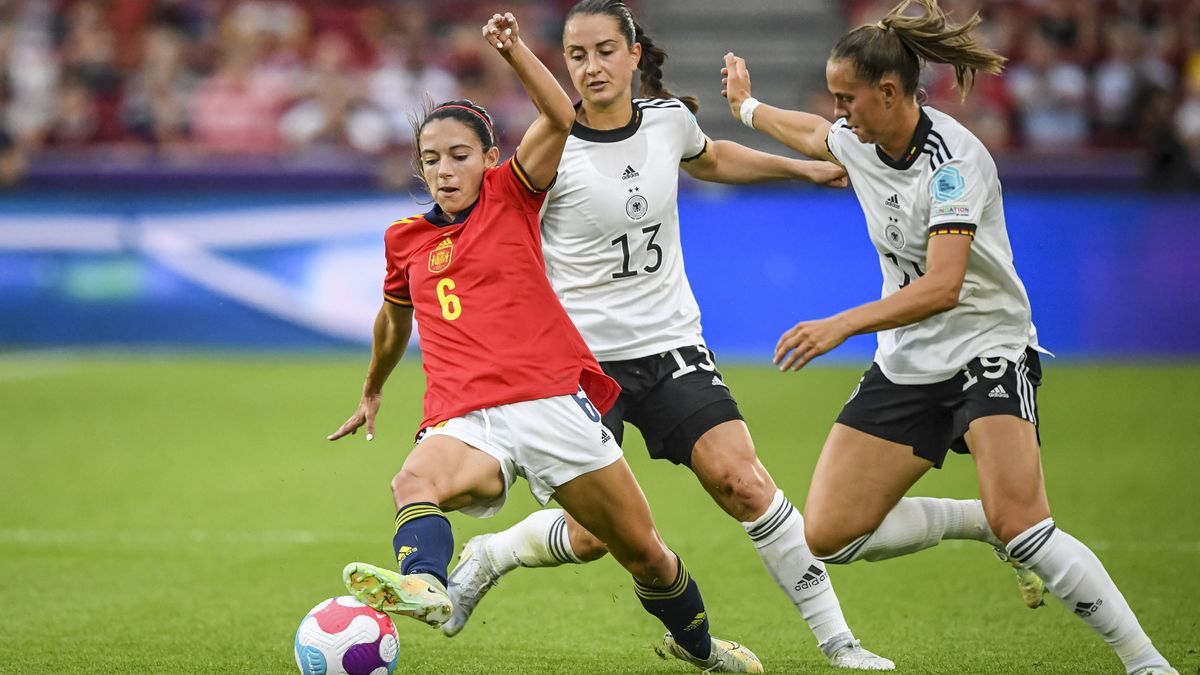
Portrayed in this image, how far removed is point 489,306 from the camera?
4723 millimetres

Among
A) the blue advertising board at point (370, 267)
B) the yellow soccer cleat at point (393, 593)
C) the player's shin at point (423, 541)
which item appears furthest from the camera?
the blue advertising board at point (370, 267)

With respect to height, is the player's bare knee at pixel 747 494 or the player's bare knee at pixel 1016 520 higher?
the player's bare knee at pixel 1016 520

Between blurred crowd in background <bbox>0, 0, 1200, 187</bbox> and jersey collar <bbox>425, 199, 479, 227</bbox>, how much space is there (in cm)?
998

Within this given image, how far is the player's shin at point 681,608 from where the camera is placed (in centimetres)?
511

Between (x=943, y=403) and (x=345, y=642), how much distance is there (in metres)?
2.16

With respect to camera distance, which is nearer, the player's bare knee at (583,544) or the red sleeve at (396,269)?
the red sleeve at (396,269)

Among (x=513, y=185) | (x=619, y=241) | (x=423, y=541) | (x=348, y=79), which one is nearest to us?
(x=423, y=541)

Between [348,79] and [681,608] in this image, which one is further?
[348,79]

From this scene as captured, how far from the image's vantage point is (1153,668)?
473 cm

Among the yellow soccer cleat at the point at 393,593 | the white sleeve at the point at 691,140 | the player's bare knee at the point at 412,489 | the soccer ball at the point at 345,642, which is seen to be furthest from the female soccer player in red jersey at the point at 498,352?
the white sleeve at the point at 691,140

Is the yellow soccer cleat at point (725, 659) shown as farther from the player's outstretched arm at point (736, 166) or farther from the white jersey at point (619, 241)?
the player's outstretched arm at point (736, 166)

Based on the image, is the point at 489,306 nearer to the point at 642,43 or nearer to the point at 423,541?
the point at 423,541

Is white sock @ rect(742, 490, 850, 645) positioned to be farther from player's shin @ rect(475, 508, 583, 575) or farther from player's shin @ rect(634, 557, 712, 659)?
player's shin @ rect(475, 508, 583, 575)

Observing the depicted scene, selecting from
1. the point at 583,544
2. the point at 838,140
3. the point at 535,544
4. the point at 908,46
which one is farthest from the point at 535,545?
the point at 908,46
